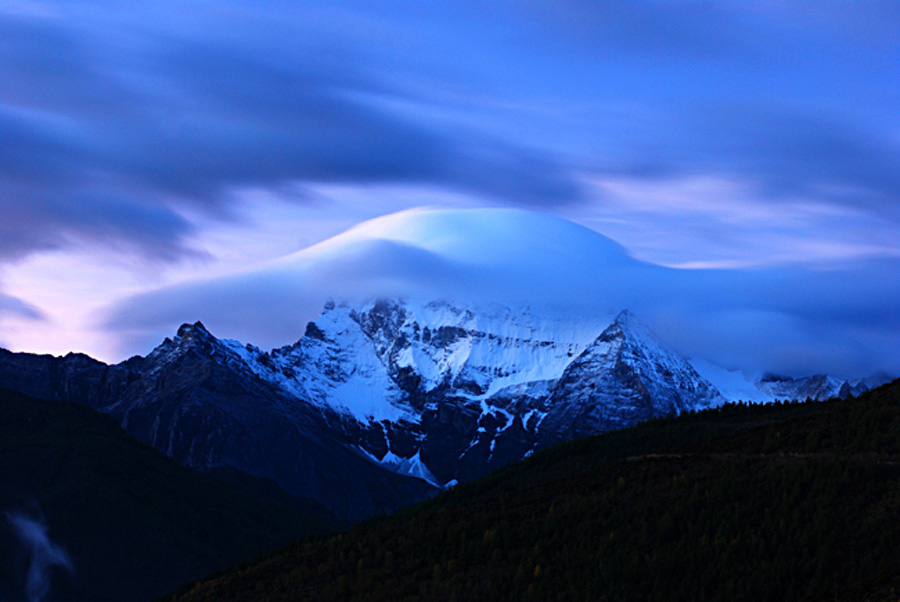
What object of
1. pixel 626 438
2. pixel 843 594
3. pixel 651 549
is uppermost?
pixel 626 438

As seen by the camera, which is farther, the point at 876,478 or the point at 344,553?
the point at 344,553

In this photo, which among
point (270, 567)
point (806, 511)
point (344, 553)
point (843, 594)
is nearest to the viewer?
point (843, 594)

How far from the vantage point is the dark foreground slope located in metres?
94.3

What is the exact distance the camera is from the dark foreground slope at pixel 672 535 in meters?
94.3

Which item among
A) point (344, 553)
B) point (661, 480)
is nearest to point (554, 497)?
point (661, 480)

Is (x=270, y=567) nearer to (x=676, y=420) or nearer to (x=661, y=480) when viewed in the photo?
(x=661, y=480)

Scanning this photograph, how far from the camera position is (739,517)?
107 m

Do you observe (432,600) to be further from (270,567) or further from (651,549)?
(270,567)

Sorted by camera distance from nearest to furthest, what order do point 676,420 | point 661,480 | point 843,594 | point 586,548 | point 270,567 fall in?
point 843,594 < point 586,548 < point 661,480 < point 270,567 < point 676,420

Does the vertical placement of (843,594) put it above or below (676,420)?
below

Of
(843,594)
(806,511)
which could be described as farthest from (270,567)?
(843,594)

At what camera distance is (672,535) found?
10825 cm

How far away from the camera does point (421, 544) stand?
127688mm

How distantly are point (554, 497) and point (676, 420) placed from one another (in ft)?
173
